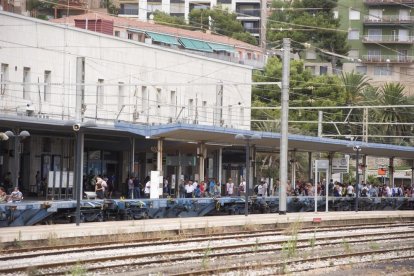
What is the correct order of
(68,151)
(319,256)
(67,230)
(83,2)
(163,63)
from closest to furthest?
(319,256)
(67,230)
(68,151)
(163,63)
(83,2)

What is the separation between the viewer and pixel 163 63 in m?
57.9

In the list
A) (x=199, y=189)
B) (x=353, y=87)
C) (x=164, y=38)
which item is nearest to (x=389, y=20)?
(x=353, y=87)

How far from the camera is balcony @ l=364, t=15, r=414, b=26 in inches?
4395

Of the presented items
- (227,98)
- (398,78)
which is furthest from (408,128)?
(227,98)

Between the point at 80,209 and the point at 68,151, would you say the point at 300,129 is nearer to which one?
the point at 68,151

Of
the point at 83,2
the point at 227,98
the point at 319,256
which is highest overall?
the point at 83,2

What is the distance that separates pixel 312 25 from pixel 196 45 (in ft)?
112

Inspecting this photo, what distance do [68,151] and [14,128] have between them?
7736 mm

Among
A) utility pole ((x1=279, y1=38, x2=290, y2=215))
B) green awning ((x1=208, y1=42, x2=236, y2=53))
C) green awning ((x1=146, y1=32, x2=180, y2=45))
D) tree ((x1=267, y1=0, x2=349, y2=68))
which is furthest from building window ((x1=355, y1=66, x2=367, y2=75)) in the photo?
utility pole ((x1=279, y1=38, x2=290, y2=215))

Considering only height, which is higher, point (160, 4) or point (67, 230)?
point (160, 4)

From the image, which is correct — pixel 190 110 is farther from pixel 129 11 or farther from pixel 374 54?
pixel 129 11

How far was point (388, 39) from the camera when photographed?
11362cm

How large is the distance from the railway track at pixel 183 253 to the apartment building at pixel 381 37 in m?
78.2

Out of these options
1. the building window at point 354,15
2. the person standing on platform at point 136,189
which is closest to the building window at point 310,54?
the building window at point 354,15
